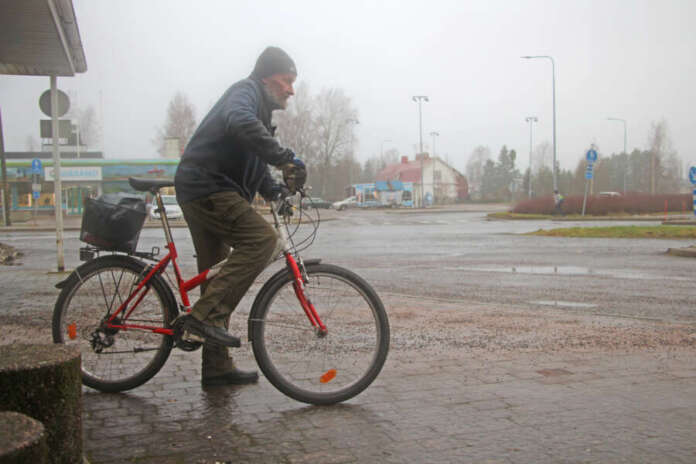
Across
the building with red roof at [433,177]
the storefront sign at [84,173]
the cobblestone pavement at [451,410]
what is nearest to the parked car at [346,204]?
the building with red roof at [433,177]

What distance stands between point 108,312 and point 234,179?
1.15 meters

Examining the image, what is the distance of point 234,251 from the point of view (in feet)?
12.4

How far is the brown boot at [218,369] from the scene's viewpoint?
4.11 metres

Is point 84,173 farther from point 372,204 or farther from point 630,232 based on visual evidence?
point 630,232

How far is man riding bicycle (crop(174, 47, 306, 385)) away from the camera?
3689mm

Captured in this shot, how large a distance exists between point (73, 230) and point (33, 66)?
2181 centimetres

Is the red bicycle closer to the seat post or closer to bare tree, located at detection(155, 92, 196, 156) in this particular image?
the seat post

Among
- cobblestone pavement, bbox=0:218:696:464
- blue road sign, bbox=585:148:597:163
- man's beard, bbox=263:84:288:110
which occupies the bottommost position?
cobblestone pavement, bbox=0:218:696:464

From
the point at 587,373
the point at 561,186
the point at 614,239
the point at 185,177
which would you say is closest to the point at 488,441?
the point at 587,373

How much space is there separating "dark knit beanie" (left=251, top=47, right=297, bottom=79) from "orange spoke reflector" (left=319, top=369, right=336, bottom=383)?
174 cm

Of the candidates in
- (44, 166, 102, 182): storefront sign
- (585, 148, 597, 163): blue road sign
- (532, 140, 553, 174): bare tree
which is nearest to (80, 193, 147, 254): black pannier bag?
(585, 148, 597, 163): blue road sign

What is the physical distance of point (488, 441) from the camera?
10.3 feet

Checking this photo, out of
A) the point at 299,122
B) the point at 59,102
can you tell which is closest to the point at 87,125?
the point at 299,122

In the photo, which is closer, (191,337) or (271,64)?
(191,337)
